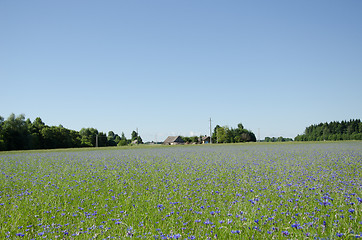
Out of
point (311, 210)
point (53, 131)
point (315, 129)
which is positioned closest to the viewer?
point (311, 210)

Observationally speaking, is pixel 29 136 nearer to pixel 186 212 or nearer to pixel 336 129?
pixel 186 212

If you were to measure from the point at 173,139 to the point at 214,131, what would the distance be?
22.5 meters

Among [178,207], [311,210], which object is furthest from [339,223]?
[178,207]

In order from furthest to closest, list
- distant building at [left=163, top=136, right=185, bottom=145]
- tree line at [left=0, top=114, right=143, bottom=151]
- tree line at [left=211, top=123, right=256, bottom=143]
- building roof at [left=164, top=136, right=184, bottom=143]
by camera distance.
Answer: building roof at [left=164, top=136, right=184, bottom=143] < distant building at [left=163, top=136, right=185, bottom=145] < tree line at [left=211, top=123, right=256, bottom=143] < tree line at [left=0, top=114, right=143, bottom=151]

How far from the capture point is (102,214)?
5059 mm

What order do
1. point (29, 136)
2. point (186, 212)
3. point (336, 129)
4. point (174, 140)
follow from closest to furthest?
point (186, 212) → point (29, 136) → point (174, 140) → point (336, 129)

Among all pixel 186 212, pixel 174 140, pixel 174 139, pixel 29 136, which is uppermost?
pixel 29 136

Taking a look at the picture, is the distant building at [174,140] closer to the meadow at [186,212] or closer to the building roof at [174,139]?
the building roof at [174,139]

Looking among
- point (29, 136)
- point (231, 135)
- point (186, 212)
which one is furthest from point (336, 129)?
point (186, 212)

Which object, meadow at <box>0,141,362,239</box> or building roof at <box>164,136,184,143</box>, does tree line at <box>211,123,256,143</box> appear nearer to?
building roof at <box>164,136,184,143</box>

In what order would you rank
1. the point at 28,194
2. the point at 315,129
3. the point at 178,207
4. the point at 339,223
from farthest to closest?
the point at 315,129 < the point at 28,194 < the point at 178,207 < the point at 339,223

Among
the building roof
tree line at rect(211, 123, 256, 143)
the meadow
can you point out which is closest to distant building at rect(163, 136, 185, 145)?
the building roof

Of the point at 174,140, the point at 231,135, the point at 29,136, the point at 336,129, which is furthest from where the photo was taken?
the point at 336,129

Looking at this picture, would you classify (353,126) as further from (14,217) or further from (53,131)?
(14,217)
